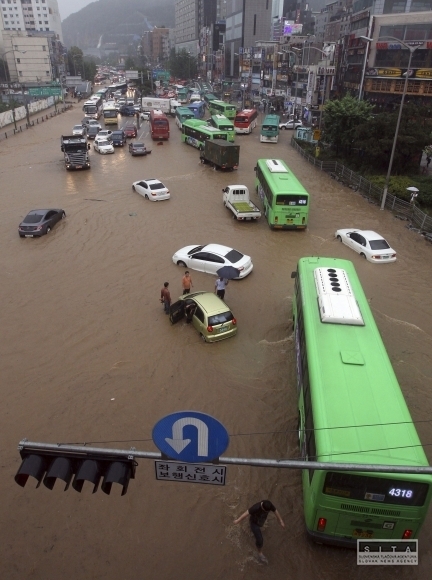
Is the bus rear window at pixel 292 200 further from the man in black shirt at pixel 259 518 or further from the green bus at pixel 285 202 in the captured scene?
the man in black shirt at pixel 259 518

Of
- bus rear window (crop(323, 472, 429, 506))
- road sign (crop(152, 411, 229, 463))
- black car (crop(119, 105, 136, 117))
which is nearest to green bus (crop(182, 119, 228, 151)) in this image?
black car (crop(119, 105, 136, 117))

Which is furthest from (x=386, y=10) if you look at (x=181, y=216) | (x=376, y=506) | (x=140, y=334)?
(x=376, y=506)

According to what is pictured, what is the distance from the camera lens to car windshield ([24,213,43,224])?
22812 millimetres

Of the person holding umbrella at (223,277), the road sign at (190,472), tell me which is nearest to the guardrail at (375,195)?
the person holding umbrella at (223,277)

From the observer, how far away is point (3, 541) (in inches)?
321

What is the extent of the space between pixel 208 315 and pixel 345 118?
91.7ft

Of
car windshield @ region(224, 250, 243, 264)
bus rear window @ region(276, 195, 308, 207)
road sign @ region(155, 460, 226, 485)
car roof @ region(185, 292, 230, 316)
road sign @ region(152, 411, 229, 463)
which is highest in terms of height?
road sign @ region(152, 411, 229, 463)

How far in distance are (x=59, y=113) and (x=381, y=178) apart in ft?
222

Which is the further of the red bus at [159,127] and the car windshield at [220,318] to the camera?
the red bus at [159,127]

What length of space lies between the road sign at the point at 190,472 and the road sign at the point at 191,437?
9 cm

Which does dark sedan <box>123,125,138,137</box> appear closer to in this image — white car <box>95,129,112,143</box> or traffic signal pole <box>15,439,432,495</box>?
white car <box>95,129,112,143</box>

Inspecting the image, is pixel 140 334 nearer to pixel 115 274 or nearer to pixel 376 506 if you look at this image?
pixel 115 274

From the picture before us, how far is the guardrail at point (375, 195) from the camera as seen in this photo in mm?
23828

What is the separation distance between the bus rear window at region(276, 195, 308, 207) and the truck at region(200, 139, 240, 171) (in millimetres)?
14155
